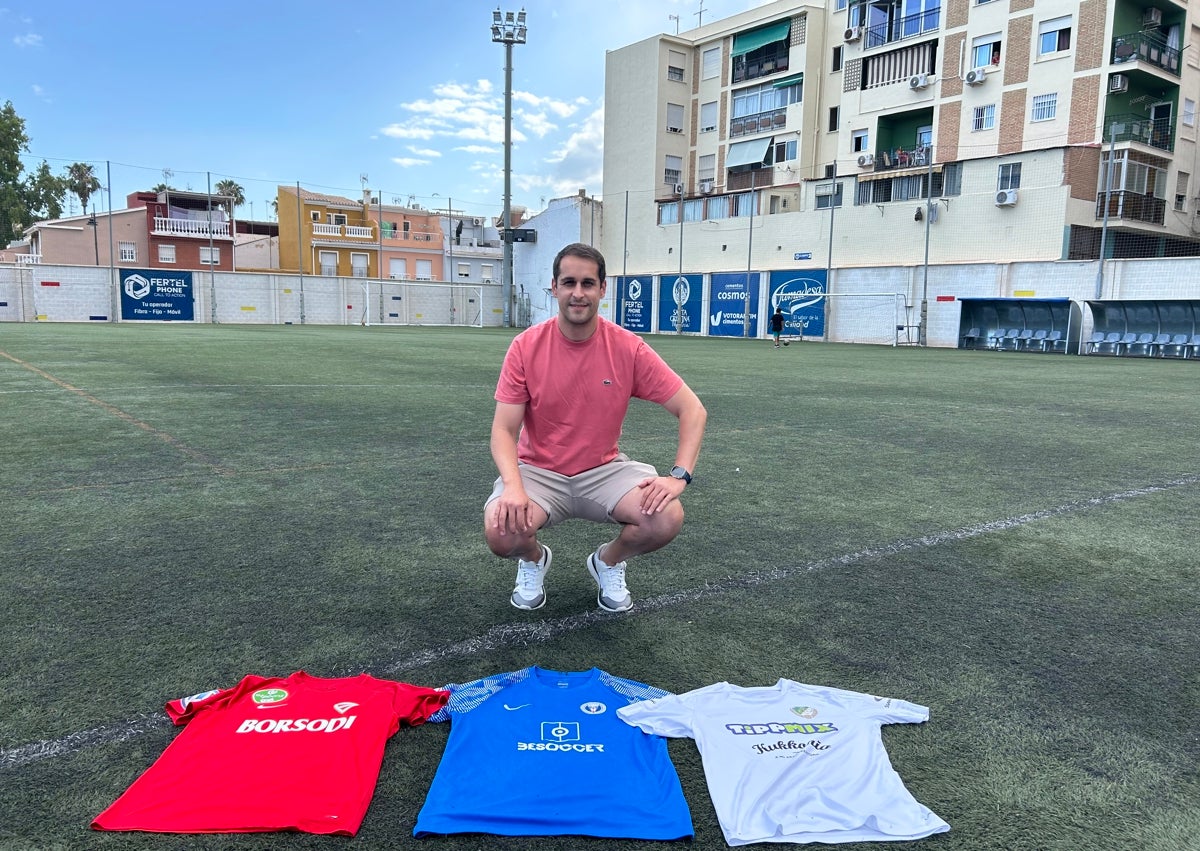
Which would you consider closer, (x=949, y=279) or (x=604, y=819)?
(x=604, y=819)

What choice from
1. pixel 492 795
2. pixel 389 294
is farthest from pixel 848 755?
pixel 389 294

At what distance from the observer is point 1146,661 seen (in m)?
2.85

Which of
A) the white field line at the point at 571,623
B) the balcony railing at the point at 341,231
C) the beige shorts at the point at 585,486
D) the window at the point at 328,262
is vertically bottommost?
the white field line at the point at 571,623

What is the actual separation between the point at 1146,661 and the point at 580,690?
6.33ft

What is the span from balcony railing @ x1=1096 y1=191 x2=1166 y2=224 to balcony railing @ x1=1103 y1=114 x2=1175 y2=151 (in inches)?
88.7

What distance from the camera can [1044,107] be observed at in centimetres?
3278

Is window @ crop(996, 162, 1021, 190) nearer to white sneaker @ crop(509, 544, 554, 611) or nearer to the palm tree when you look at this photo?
white sneaker @ crop(509, 544, 554, 611)

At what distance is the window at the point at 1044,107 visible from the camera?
107ft

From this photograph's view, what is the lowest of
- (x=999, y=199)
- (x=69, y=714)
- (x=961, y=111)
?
(x=69, y=714)

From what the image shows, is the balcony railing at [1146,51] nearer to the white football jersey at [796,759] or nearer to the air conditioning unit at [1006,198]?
the air conditioning unit at [1006,198]

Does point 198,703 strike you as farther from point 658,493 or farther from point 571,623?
point 658,493

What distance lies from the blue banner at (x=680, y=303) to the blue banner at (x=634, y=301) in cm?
81

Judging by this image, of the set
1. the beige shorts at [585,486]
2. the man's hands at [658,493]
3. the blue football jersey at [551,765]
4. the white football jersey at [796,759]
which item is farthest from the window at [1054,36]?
the blue football jersey at [551,765]

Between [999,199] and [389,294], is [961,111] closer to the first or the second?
[999,199]
